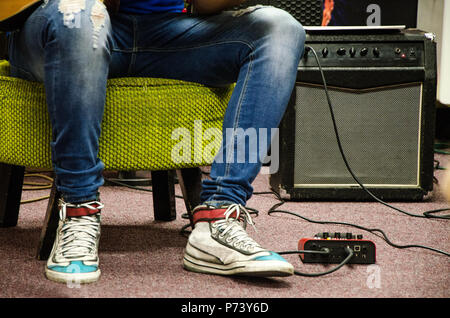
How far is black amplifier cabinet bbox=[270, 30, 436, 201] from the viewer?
4.85 ft

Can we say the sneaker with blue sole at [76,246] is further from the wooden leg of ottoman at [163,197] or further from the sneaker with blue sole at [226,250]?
the wooden leg of ottoman at [163,197]

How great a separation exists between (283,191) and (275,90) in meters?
0.63

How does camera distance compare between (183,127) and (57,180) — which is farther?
(183,127)

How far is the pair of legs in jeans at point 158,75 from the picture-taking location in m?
0.84

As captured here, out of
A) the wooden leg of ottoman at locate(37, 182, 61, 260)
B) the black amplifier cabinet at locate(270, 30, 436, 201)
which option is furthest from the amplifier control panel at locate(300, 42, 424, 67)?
the wooden leg of ottoman at locate(37, 182, 61, 260)

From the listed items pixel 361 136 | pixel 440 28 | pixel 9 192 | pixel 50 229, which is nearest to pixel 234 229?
pixel 50 229

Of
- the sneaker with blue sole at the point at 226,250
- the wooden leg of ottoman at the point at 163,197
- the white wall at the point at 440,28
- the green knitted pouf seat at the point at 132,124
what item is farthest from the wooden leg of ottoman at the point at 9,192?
the white wall at the point at 440,28

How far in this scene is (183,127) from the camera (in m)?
1.01

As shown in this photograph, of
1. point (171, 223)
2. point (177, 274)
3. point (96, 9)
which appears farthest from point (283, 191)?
point (96, 9)

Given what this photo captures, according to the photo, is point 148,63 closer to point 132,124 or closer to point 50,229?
point 132,124
